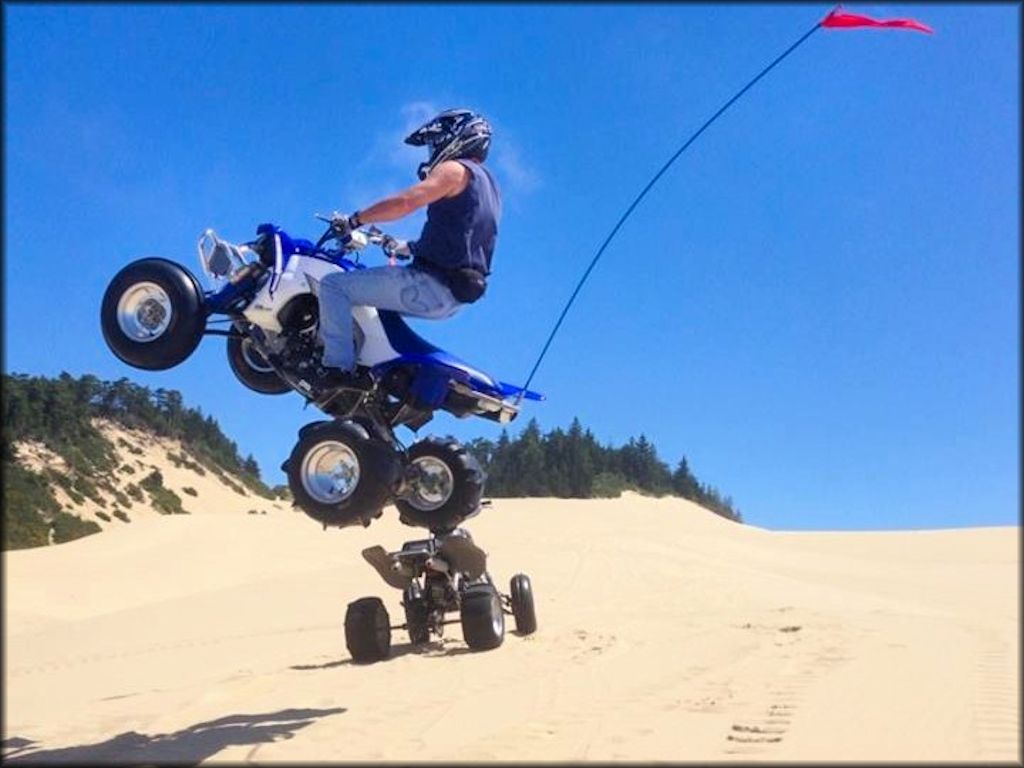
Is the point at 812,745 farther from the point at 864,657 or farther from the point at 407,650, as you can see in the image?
the point at 407,650

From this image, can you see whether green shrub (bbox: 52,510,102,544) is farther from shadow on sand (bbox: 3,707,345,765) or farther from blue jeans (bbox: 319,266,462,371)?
blue jeans (bbox: 319,266,462,371)

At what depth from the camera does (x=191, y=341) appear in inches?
259

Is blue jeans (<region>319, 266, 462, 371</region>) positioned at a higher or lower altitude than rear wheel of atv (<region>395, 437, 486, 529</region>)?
higher

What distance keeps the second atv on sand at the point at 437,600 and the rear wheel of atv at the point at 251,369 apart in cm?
273

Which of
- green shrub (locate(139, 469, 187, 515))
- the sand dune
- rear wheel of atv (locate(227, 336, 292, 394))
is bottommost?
the sand dune

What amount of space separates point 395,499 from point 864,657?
3889 millimetres

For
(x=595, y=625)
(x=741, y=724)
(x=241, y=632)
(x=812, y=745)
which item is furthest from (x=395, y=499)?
(x=241, y=632)

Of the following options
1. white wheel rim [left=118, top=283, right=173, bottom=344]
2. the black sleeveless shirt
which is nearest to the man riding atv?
the black sleeveless shirt

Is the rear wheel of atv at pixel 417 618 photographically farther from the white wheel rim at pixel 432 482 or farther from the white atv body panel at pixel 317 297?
the white atv body panel at pixel 317 297

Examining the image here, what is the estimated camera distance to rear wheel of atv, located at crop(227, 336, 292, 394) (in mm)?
7527

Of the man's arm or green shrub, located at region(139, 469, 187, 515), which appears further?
green shrub, located at region(139, 469, 187, 515)

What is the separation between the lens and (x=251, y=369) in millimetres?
7586

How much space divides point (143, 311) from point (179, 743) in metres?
2.91

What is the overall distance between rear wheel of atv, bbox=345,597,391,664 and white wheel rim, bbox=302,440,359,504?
3.98 meters
